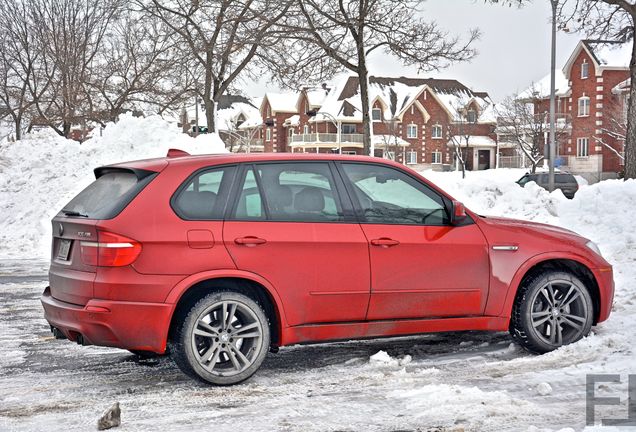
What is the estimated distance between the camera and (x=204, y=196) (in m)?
5.84

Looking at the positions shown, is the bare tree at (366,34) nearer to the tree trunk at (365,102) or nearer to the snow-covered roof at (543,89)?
the tree trunk at (365,102)

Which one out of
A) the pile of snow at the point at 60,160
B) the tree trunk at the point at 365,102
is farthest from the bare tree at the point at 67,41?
the tree trunk at the point at 365,102

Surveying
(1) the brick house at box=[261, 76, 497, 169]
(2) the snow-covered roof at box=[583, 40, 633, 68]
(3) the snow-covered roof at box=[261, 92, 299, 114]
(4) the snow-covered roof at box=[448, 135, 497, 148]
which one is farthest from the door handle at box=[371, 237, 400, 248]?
(3) the snow-covered roof at box=[261, 92, 299, 114]

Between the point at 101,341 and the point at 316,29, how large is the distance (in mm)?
19649

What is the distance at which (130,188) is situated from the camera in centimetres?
579

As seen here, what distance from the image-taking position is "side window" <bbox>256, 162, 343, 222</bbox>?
6.01 metres

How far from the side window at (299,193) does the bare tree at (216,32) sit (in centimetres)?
1936

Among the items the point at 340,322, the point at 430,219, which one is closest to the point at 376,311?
the point at 340,322

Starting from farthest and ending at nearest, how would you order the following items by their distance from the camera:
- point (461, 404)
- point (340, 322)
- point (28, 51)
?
point (28, 51) < point (340, 322) < point (461, 404)

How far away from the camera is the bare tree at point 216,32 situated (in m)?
26.1

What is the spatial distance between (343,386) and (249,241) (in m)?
1.21

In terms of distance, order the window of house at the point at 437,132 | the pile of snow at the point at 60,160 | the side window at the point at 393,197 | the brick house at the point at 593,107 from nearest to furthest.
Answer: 1. the side window at the point at 393,197
2. the pile of snow at the point at 60,160
3. the brick house at the point at 593,107
4. the window of house at the point at 437,132

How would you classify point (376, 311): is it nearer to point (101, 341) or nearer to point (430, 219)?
point (430, 219)

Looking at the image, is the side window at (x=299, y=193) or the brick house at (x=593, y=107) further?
the brick house at (x=593, y=107)
